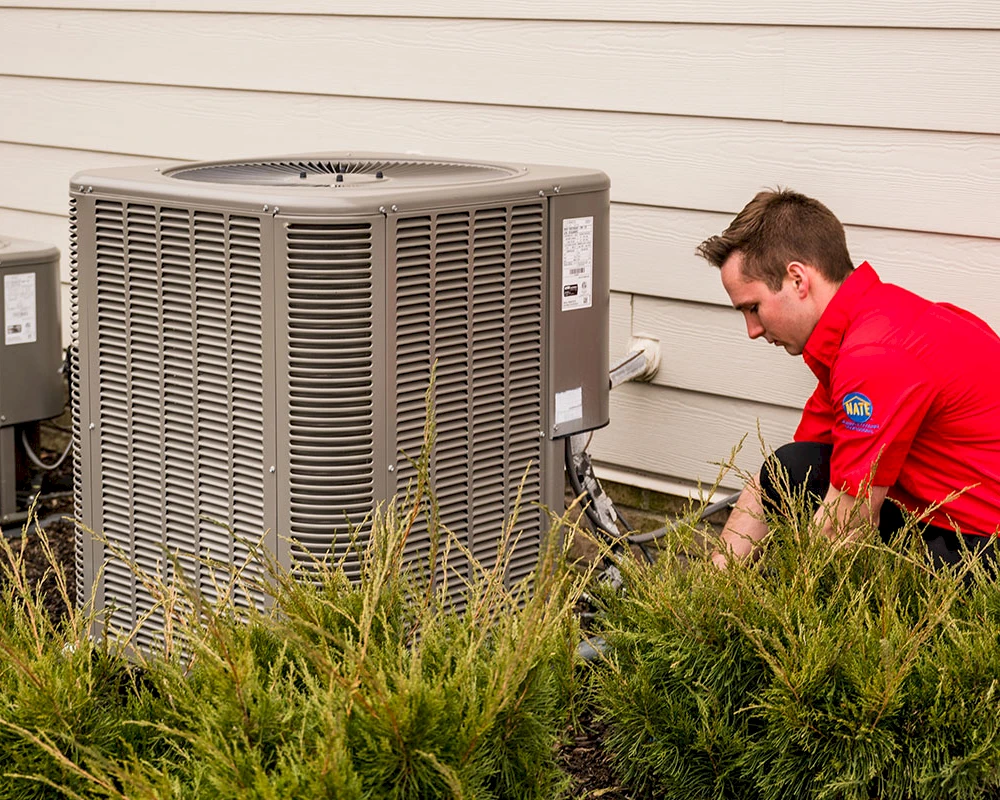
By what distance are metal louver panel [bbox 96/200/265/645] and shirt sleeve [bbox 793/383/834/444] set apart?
4.42ft

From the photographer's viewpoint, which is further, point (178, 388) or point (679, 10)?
point (679, 10)

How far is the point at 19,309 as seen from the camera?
4648 millimetres

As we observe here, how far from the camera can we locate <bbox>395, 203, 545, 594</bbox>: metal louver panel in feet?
9.50

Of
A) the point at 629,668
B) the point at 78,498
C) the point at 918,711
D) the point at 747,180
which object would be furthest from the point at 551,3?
the point at 918,711

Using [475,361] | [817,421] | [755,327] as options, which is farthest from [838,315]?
[475,361]

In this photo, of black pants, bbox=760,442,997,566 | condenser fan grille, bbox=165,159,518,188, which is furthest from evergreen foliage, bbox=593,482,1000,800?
condenser fan grille, bbox=165,159,518,188

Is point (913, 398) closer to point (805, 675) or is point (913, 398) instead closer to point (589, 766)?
point (805, 675)

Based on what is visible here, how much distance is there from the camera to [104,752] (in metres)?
2.27

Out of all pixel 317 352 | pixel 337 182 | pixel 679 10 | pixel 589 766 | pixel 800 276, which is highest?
pixel 679 10

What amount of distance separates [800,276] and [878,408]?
427 mm

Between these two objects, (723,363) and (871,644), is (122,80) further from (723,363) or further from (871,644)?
(871,644)

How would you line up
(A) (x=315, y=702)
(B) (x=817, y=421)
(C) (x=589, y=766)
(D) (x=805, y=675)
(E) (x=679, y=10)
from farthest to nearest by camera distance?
1. (E) (x=679, y=10)
2. (B) (x=817, y=421)
3. (C) (x=589, y=766)
4. (D) (x=805, y=675)
5. (A) (x=315, y=702)

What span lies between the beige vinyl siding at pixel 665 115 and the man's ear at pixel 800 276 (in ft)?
1.77

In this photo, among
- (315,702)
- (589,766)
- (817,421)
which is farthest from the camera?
(817,421)
